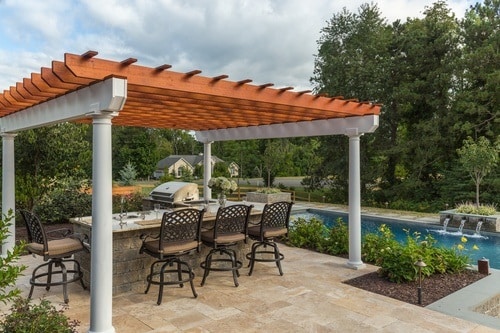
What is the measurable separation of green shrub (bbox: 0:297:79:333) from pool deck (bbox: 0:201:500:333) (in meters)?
0.91

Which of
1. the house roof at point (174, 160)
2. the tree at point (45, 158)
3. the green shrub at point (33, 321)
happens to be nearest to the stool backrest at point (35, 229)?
the green shrub at point (33, 321)

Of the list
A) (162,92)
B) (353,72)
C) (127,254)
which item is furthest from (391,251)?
(353,72)

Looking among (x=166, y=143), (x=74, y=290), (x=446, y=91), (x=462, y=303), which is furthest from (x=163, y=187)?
(x=166, y=143)

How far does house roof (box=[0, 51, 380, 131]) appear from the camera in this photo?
2967 mm

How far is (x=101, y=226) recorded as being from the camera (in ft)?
11.0

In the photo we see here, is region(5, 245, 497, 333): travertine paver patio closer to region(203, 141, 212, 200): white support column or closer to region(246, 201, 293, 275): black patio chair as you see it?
region(246, 201, 293, 275): black patio chair

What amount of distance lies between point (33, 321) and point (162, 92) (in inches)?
86.1

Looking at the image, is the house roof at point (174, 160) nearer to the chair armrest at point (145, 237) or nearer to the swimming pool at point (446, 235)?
the swimming pool at point (446, 235)

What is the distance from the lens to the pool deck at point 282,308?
3619mm

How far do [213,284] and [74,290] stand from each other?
5.93ft

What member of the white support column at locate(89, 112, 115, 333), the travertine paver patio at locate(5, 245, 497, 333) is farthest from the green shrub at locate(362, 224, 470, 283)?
the white support column at locate(89, 112, 115, 333)

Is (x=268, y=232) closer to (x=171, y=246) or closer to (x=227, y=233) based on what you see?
(x=227, y=233)

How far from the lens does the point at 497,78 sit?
1299 centimetres

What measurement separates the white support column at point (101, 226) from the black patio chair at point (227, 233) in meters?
1.63
